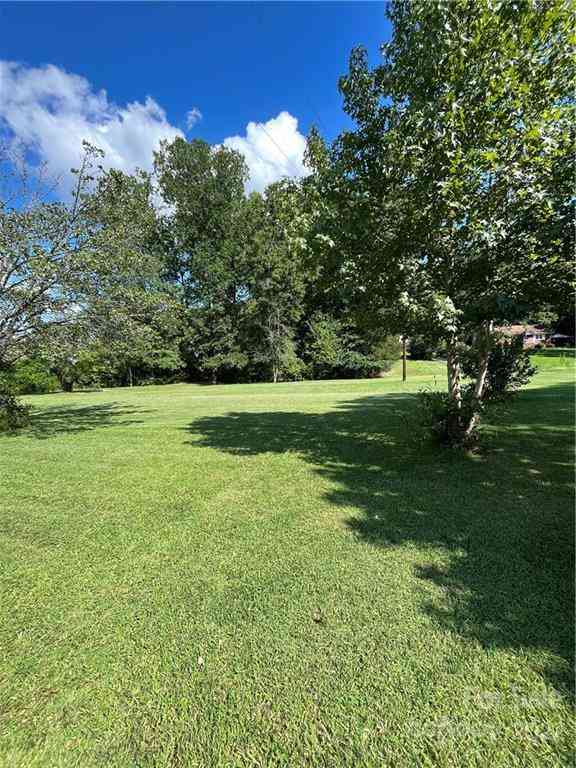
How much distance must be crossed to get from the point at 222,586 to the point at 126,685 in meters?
0.86

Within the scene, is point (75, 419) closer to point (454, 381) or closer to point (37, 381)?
point (454, 381)

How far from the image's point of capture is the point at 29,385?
21766mm

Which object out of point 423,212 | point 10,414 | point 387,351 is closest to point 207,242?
point 387,351

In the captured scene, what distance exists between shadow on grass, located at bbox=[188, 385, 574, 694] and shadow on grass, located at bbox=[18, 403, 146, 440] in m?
2.79

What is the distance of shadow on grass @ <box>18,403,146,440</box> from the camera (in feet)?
26.8

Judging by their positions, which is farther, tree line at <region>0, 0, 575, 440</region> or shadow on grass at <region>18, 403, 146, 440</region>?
shadow on grass at <region>18, 403, 146, 440</region>

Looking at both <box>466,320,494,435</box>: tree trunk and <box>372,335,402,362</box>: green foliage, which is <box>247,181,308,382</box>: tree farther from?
<box>466,320,494,435</box>: tree trunk

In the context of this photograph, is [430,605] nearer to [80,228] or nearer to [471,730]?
[471,730]

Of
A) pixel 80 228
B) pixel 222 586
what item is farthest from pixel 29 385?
pixel 222 586

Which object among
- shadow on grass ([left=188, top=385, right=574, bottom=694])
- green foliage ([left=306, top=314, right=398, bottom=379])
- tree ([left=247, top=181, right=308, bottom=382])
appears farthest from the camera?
green foliage ([left=306, top=314, right=398, bottom=379])

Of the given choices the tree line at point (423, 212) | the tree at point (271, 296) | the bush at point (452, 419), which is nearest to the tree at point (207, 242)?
the tree at point (271, 296)

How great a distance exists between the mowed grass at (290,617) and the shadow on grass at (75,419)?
3516 mm

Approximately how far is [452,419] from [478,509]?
223 cm

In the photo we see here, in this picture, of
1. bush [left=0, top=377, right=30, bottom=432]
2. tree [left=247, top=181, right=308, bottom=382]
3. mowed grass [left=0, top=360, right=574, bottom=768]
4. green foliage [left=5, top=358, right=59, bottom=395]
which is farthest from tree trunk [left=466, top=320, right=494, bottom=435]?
tree [left=247, top=181, right=308, bottom=382]
